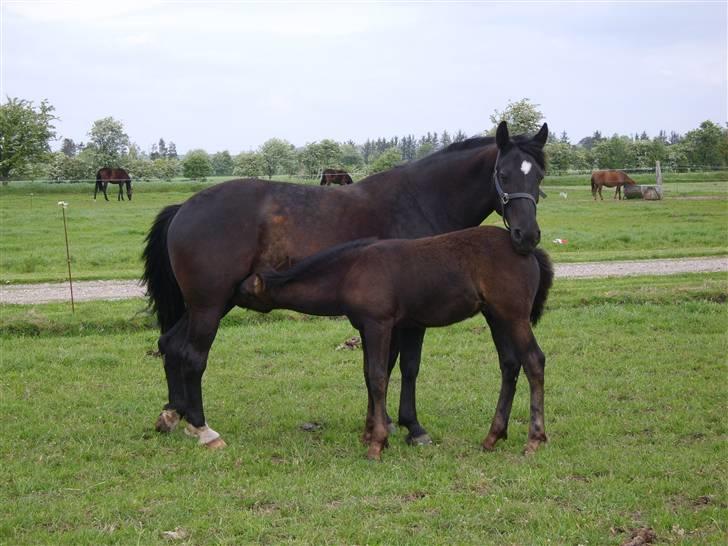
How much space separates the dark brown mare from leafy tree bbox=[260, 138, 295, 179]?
159 feet

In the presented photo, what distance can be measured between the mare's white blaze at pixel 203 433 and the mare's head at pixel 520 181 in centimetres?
310

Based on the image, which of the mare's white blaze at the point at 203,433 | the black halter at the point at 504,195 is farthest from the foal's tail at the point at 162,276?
the black halter at the point at 504,195

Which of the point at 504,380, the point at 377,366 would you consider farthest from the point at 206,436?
the point at 504,380

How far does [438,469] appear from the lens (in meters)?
6.36

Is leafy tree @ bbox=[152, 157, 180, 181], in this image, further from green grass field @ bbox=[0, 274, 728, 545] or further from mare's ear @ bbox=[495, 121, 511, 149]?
mare's ear @ bbox=[495, 121, 511, 149]

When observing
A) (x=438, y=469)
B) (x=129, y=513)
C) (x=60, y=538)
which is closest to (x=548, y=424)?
(x=438, y=469)

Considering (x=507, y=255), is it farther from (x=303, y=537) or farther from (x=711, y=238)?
(x=711, y=238)

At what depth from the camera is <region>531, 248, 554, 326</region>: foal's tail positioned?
24.0ft

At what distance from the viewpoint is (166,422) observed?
755cm

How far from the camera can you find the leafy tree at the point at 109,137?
63.7 m

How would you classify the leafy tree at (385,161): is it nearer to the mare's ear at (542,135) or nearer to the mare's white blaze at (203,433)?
the mare's ear at (542,135)

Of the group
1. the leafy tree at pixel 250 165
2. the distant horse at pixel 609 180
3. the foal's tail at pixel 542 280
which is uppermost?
the leafy tree at pixel 250 165

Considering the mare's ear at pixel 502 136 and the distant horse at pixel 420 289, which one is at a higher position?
the mare's ear at pixel 502 136

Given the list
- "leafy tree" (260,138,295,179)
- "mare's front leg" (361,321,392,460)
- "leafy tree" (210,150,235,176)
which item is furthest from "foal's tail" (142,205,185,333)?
"leafy tree" (210,150,235,176)
